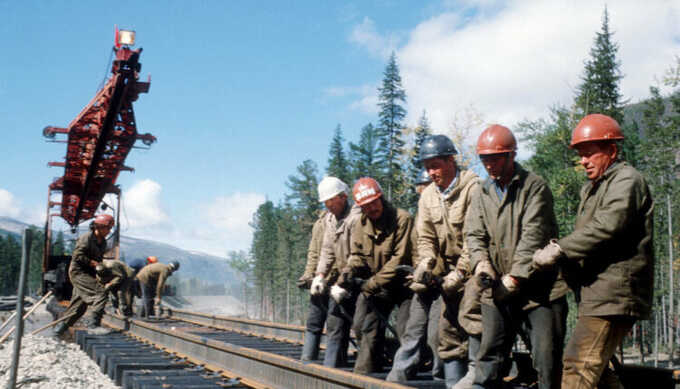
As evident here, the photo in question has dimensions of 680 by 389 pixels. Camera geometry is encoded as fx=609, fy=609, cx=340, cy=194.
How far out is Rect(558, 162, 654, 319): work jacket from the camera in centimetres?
343

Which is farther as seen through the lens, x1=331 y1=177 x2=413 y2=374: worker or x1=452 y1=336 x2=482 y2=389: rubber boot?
x1=331 y1=177 x2=413 y2=374: worker

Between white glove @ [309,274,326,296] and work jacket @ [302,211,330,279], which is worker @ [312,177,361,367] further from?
work jacket @ [302,211,330,279]

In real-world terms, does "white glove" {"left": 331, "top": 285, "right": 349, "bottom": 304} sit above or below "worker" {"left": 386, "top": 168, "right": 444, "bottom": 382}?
above

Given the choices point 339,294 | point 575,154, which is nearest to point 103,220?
point 339,294

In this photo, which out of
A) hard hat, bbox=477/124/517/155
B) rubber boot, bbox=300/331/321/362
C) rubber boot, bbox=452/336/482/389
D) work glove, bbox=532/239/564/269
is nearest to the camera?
work glove, bbox=532/239/564/269

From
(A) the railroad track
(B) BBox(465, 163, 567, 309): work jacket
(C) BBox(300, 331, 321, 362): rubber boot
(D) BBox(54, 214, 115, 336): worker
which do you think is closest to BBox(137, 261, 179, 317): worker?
(A) the railroad track

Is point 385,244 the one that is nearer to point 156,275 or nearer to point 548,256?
point 548,256

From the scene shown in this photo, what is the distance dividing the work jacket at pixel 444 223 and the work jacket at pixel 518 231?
2.19 feet

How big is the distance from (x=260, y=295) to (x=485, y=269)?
89.2 metres

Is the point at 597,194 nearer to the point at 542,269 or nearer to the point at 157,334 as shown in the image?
the point at 542,269

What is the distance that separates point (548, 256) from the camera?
362cm

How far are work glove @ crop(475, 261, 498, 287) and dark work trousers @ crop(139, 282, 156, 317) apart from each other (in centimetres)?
1427

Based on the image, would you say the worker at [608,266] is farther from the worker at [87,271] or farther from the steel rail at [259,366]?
the worker at [87,271]

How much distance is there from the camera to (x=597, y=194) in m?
3.72
